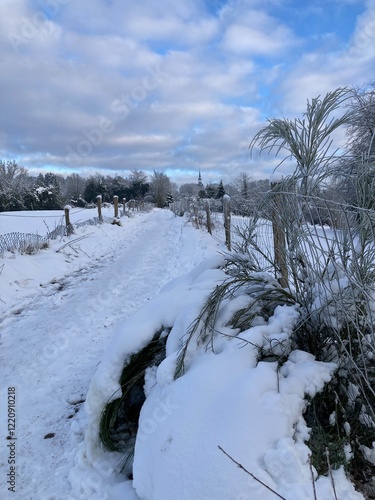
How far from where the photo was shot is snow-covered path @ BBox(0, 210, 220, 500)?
2.34m

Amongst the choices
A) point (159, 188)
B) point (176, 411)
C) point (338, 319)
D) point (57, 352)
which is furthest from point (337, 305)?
point (159, 188)

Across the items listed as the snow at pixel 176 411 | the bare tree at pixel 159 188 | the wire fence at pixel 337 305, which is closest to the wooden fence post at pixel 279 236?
the wire fence at pixel 337 305

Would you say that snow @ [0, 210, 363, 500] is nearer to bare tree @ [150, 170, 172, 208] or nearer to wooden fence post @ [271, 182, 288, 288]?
wooden fence post @ [271, 182, 288, 288]

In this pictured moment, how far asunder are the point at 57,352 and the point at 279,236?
278 centimetres

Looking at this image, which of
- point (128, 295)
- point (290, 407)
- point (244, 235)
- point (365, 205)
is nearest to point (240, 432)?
point (290, 407)

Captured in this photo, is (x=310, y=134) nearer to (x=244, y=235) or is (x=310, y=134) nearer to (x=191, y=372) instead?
(x=244, y=235)

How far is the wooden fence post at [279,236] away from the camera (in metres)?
2.50

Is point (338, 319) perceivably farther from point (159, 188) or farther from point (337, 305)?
point (159, 188)

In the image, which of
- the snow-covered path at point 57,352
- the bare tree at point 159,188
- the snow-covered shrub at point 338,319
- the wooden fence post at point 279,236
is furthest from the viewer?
the bare tree at point 159,188

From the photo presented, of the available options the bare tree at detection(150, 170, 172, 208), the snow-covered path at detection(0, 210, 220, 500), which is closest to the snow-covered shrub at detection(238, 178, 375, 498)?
the snow-covered path at detection(0, 210, 220, 500)

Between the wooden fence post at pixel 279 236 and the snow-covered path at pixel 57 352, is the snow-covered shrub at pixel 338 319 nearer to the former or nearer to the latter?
the wooden fence post at pixel 279 236

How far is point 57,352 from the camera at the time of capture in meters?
3.85

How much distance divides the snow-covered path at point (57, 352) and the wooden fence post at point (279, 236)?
2065mm

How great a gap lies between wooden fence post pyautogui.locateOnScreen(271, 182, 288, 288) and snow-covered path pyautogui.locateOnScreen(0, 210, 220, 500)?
206 centimetres
